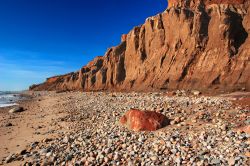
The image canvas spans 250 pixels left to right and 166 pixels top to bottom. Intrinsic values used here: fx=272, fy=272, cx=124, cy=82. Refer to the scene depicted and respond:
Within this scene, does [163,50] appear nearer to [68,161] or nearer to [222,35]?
[222,35]

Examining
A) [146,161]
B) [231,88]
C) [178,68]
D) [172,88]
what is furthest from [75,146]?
[178,68]

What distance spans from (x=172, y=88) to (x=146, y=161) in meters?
23.5

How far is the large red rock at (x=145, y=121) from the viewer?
12656 millimetres

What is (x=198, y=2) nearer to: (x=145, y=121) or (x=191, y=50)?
(x=191, y=50)

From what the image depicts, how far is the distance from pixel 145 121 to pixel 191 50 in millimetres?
22537

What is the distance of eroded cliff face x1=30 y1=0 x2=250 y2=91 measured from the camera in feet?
93.4

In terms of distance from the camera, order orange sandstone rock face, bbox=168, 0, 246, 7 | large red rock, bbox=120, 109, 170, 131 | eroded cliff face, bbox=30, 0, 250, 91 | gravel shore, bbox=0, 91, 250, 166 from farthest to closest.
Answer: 1. orange sandstone rock face, bbox=168, 0, 246, 7
2. eroded cliff face, bbox=30, 0, 250, 91
3. large red rock, bbox=120, 109, 170, 131
4. gravel shore, bbox=0, 91, 250, 166

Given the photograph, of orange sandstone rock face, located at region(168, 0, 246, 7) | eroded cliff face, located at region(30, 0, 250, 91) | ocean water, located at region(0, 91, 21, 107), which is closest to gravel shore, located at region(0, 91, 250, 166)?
eroded cliff face, located at region(30, 0, 250, 91)

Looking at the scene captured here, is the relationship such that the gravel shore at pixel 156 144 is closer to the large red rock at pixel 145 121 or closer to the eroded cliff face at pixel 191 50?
the large red rock at pixel 145 121

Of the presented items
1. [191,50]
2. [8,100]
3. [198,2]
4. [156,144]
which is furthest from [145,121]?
[8,100]

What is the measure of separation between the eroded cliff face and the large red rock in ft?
50.4

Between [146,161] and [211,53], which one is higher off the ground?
[211,53]

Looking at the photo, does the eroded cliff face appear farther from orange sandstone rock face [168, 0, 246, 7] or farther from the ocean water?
the ocean water

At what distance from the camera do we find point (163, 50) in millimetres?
38344
